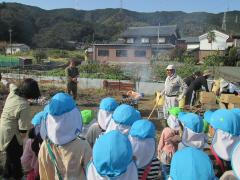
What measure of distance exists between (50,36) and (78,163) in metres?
67.6

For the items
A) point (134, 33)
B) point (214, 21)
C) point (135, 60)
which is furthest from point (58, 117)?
point (214, 21)

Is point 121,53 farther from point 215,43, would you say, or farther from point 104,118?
point 104,118

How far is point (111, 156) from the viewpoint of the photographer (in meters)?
2.26

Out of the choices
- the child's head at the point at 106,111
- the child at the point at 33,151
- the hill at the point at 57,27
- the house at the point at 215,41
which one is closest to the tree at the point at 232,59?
the house at the point at 215,41

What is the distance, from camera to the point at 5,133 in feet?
14.7

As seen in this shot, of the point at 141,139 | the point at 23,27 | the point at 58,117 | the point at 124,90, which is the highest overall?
the point at 23,27

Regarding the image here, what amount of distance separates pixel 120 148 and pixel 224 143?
46.8 inches

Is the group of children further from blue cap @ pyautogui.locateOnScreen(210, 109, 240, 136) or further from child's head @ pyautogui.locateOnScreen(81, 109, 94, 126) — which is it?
child's head @ pyautogui.locateOnScreen(81, 109, 94, 126)

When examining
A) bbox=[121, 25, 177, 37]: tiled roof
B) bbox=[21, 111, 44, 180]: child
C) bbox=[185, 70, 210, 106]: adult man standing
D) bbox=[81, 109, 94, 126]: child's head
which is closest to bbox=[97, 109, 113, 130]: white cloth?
bbox=[81, 109, 94, 126]: child's head

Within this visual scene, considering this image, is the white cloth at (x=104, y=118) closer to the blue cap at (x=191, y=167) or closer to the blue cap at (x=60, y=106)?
the blue cap at (x=60, y=106)

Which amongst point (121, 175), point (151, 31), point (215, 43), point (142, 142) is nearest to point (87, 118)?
point (142, 142)

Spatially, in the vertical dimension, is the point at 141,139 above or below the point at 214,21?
below

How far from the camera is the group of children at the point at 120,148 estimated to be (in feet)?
7.42

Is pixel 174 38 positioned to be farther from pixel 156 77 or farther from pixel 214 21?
pixel 214 21
